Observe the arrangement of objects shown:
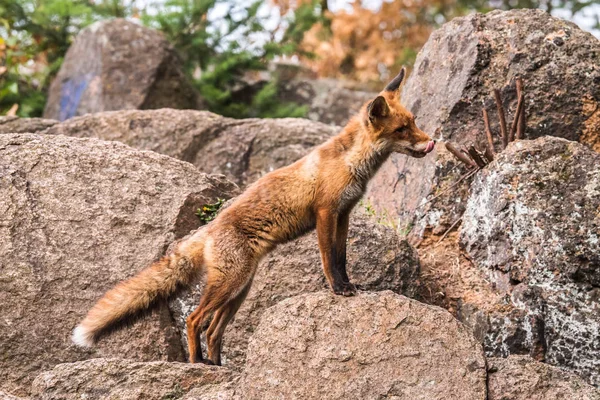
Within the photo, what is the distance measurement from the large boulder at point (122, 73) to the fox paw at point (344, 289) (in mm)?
8258

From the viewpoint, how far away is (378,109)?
→ 736 cm

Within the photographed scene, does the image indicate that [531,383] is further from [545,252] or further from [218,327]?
[218,327]

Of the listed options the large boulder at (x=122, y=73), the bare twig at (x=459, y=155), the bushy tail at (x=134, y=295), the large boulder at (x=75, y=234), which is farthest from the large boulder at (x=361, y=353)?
the large boulder at (x=122, y=73)

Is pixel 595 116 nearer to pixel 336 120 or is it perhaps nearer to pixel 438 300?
pixel 438 300

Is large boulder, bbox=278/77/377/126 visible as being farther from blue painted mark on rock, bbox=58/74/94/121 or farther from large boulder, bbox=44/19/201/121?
blue painted mark on rock, bbox=58/74/94/121

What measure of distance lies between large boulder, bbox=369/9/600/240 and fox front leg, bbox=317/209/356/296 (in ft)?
8.08

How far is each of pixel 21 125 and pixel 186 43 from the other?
4993mm

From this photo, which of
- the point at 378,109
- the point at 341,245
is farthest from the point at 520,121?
the point at 341,245

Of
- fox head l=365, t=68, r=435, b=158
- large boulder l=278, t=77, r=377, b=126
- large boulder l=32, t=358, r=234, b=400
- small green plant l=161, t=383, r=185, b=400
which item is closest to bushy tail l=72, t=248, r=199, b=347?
large boulder l=32, t=358, r=234, b=400

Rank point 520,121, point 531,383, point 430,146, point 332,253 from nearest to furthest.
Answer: point 531,383, point 332,253, point 430,146, point 520,121

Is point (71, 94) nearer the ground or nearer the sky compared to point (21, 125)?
nearer the ground

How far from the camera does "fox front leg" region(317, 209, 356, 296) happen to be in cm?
694

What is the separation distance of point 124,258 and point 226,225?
1556 millimetres

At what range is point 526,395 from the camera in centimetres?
610
